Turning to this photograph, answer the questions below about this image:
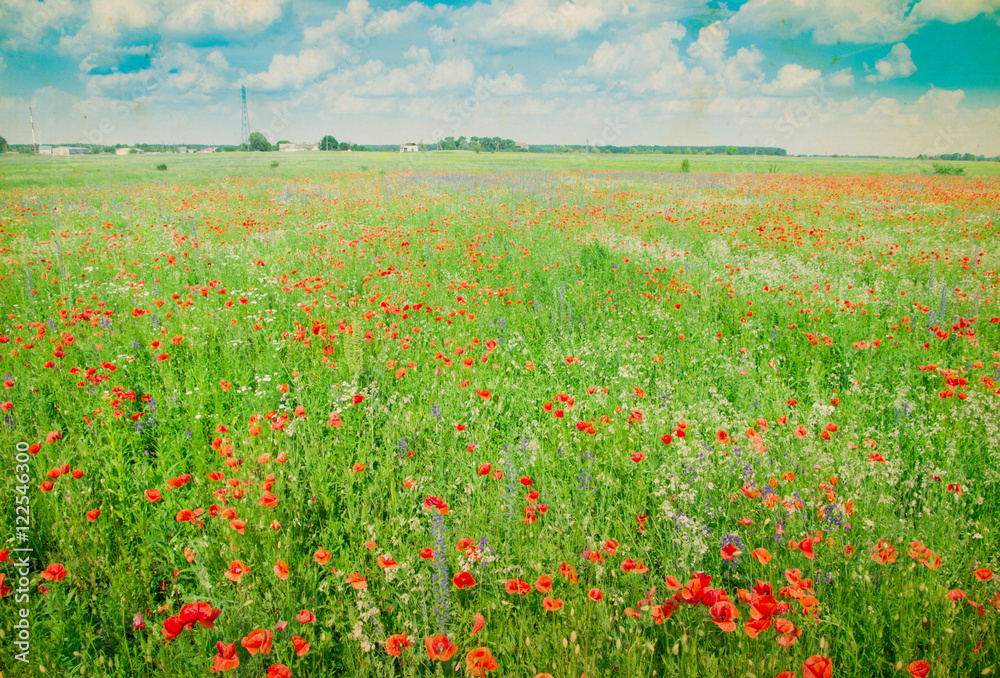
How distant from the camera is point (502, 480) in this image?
265 centimetres

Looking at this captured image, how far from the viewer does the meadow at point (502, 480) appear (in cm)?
185

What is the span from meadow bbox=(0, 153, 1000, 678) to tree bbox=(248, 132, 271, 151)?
275ft

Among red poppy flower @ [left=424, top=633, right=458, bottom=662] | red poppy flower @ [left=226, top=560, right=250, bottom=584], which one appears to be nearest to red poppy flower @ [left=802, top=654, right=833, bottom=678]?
red poppy flower @ [left=424, top=633, right=458, bottom=662]

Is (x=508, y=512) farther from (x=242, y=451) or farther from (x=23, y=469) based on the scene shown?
(x=23, y=469)

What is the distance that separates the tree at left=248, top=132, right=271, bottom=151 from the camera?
3031 inches

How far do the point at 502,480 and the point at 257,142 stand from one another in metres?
91.2

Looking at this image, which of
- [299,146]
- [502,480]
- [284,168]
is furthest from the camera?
[299,146]

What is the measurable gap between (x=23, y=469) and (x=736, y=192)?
20219 millimetres

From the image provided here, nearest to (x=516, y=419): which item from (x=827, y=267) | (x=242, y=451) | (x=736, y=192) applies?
(x=242, y=451)

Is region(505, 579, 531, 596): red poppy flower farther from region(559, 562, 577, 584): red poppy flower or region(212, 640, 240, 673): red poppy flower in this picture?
region(212, 640, 240, 673): red poppy flower

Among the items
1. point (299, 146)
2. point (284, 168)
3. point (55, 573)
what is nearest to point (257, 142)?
point (299, 146)

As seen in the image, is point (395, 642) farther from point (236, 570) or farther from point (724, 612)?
point (724, 612)

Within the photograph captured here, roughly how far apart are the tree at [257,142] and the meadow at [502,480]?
A: 83794 mm

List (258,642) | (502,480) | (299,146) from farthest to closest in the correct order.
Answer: (299,146)
(502,480)
(258,642)
